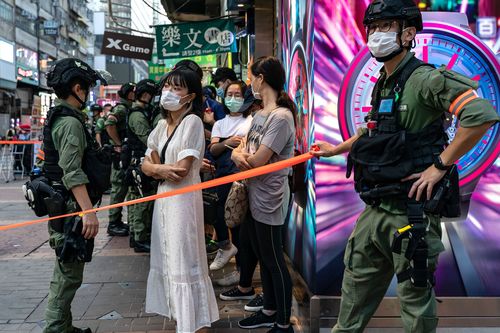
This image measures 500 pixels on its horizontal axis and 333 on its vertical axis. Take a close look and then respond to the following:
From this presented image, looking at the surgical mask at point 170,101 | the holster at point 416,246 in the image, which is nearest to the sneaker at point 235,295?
the surgical mask at point 170,101

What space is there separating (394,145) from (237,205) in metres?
1.78

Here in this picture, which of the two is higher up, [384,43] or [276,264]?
[384,43]

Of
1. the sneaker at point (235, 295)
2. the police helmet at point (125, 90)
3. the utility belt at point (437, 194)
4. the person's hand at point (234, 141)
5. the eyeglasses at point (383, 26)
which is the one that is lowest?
the sneaker at point (235, 295)

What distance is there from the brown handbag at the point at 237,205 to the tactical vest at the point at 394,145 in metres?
1.50

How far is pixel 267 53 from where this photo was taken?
25.7 feet

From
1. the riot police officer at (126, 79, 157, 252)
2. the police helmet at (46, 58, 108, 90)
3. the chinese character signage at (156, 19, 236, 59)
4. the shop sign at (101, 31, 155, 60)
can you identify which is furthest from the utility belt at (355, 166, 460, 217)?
the shop sign at (101, 31, 155, 60)

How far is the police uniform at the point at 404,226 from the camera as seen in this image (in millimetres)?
2332

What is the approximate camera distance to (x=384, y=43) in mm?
2598

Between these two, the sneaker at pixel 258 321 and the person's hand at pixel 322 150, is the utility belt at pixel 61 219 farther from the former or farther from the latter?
the person's hand at pixel 322 150

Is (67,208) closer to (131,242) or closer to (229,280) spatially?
(229,280)

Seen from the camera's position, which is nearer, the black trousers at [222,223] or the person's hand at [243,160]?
the person's hand at [243,160]

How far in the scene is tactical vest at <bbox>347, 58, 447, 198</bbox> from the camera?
8.17 feet

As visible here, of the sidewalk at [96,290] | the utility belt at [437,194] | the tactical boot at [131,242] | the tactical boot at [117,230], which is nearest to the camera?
the utility belt at [437,194]

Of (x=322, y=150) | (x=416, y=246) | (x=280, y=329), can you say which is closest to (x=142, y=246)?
(x=280, y=329)
